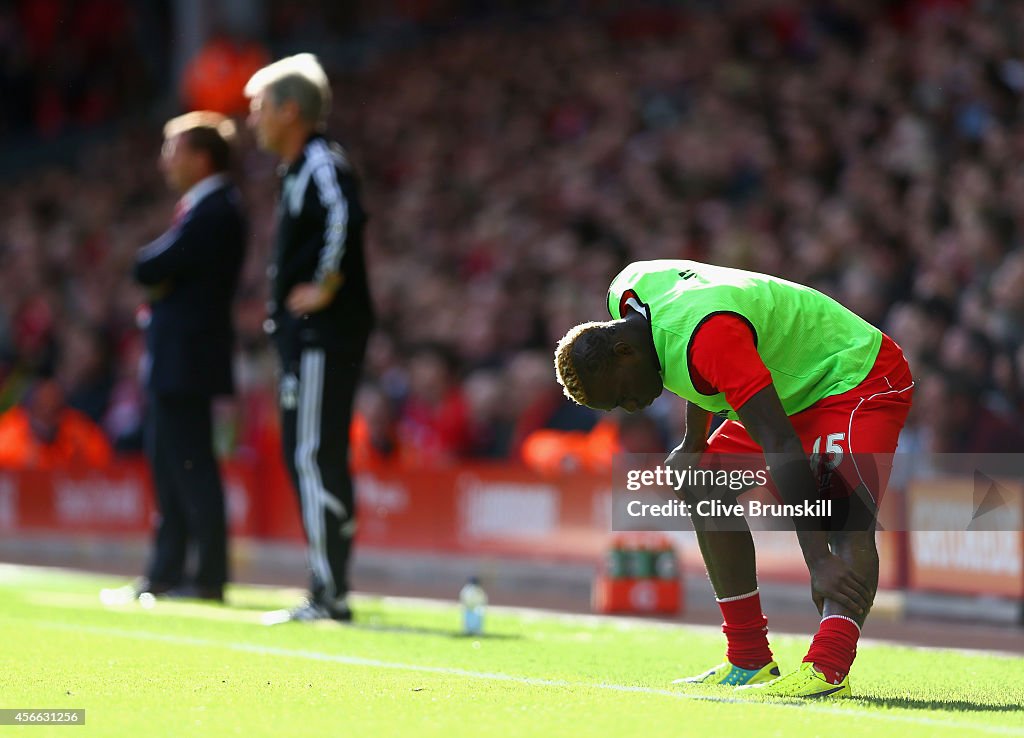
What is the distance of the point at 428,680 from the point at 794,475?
164 cm

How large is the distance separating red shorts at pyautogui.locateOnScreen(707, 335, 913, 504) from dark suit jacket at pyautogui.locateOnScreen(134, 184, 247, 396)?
4430 millimetres

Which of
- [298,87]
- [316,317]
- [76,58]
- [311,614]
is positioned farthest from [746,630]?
[76,58]

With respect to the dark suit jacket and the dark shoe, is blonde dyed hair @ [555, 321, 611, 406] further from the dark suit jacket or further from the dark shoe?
the dark suit jacket

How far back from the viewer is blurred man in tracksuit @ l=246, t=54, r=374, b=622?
8438 millimetres

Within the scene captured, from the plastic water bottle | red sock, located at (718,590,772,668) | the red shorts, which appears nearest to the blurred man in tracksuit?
the plastic water bottle

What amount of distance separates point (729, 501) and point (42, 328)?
15087 millimetres

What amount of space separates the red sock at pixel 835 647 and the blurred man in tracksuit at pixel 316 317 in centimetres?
339

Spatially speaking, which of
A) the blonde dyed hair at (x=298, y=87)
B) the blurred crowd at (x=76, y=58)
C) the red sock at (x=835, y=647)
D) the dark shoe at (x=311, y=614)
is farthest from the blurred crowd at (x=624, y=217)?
the blurred crowd at (x=76, y=58)

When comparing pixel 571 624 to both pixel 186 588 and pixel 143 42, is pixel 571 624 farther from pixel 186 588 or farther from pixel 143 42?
pixel 143 42

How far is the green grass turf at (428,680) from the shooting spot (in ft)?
16.7

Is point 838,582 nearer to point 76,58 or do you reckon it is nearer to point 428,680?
point 428,680

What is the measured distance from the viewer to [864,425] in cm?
576

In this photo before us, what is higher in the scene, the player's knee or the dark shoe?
the player's knee

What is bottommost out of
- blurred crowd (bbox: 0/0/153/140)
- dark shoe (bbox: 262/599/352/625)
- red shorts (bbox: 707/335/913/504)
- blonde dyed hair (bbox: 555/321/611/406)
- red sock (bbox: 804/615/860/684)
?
dark shoe (bbox: 262/599/352/625)
